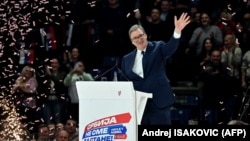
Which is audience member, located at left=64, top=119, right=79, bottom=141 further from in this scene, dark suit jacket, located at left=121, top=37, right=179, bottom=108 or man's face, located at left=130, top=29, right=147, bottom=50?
man's face, located at left=130, top=29, right=147, bottom=50

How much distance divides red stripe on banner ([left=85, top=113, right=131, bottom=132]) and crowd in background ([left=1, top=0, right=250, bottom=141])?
4.24 meters

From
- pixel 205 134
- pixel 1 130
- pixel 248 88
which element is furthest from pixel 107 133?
pixel 248 88

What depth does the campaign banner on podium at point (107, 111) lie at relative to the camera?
32.4 ft

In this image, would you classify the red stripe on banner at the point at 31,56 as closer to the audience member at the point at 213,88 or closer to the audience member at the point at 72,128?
the audience member at the point at 72,128

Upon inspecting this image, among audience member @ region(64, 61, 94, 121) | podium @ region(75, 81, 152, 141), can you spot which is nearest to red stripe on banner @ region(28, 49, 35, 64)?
audience member @ region(64, 61, 94, 121)

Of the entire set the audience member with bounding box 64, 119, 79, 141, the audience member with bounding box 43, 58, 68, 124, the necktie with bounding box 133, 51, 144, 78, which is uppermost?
the necktie with bounding box 133, 51, 144, 78

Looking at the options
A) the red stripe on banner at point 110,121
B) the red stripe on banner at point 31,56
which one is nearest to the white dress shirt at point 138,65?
the red stripe on banner at point 110,121

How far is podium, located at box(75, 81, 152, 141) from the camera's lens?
988 cm

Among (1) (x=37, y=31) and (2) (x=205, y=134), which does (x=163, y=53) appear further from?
(1) (x=37, y=31)

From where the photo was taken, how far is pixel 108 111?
9.93 metres

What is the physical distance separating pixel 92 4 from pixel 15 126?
4.19m

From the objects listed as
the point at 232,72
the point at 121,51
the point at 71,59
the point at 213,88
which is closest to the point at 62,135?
the point at 213,88

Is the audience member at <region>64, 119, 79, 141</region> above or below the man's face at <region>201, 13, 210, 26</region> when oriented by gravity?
below

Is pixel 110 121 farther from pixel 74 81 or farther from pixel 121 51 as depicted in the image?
pixel 121 51
